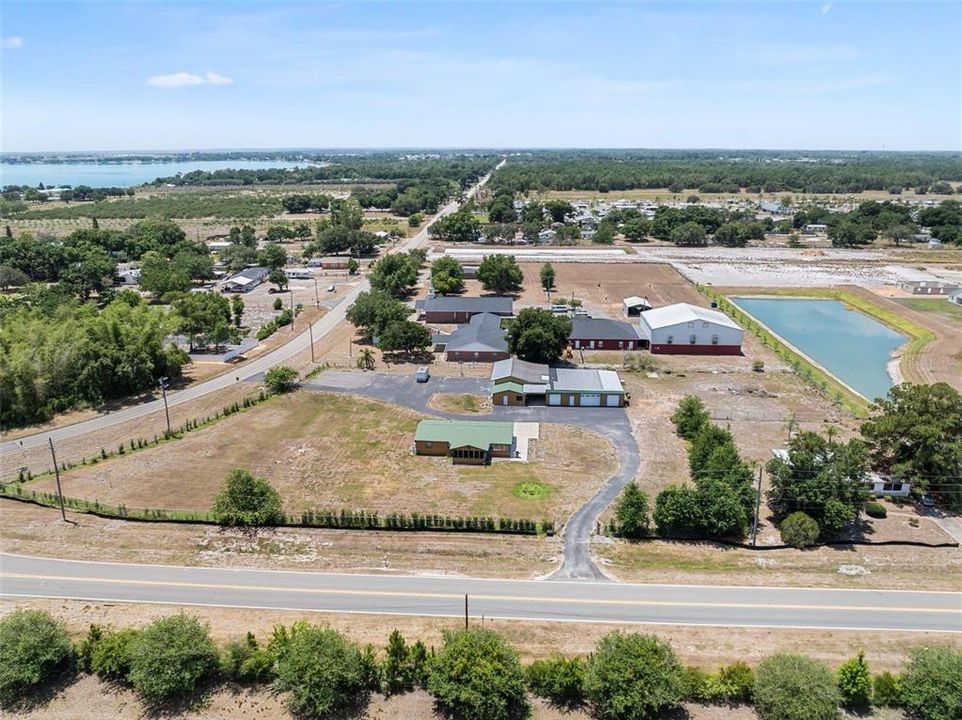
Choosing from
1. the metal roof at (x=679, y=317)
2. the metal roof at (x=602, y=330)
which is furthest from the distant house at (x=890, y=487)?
the metal roof at (x=602, y=330)

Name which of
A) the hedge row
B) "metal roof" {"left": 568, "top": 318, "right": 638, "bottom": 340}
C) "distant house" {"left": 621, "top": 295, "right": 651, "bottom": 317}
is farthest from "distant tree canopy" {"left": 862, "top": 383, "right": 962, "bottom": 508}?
"distant house" {"left": 621, "top": 295, "right": 651, "bottom": 317}

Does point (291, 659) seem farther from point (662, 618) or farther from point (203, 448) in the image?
point (203, 448)

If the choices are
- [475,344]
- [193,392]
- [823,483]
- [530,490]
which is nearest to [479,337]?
[475,344]

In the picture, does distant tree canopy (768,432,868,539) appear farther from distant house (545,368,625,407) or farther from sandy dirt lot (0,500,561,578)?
distant house (545,368,625,407)

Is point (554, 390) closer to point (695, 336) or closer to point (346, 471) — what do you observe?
point (346, 471)

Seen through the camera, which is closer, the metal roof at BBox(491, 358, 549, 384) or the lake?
the metal roof at BBox(491, 358, 549, 384)
